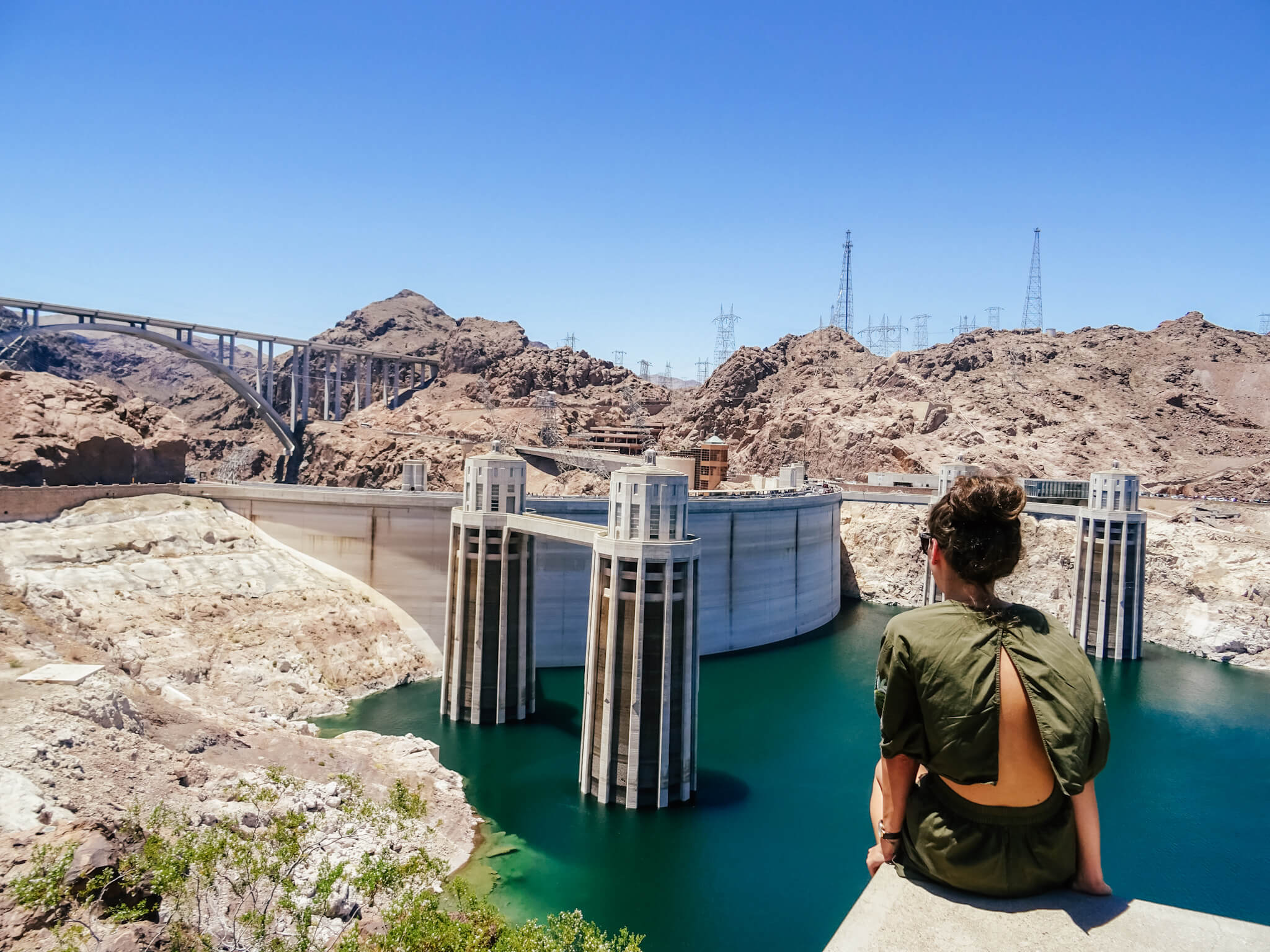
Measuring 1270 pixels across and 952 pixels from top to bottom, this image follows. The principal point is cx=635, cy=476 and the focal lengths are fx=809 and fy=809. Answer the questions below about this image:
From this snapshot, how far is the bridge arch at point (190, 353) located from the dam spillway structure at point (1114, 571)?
69.3 m

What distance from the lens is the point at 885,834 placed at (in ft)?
13.9

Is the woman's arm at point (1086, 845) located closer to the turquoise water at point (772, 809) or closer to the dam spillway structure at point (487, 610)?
the turquoise water at point (772, 809)

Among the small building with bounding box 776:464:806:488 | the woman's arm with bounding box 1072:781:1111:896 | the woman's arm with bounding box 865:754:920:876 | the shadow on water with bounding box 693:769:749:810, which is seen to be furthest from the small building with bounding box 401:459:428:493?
the woman's arm with bounding box 1072:781:1111:896

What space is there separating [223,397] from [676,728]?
95.1 meters

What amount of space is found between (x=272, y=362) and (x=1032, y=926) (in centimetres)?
8485

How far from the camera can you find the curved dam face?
1617 inches

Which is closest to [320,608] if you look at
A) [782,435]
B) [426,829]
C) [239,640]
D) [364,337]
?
[239,640]

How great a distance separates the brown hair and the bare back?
579 mm

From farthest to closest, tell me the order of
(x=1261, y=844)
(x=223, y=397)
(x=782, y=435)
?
1. (x=223, y=397)
2. (x=782, y=435)
3. (x=1261, y=844)

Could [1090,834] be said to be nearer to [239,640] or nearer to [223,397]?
[239,640]

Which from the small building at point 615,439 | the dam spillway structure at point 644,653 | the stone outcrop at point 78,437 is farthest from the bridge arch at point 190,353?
the dam spillway structure at point 644,653

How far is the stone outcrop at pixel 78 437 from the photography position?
39812mm

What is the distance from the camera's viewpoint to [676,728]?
2627cm

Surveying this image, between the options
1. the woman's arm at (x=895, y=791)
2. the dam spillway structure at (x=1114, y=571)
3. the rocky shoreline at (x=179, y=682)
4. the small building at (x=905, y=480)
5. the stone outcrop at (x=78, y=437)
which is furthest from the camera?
the small building at (x=905, y=480)
